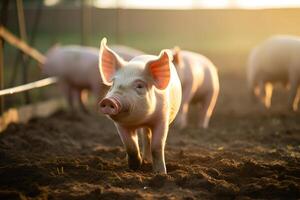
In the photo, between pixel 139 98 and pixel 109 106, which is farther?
pixel 139 98

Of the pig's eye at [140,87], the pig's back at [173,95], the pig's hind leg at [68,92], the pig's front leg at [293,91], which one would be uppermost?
the pig's eye at [140,87]

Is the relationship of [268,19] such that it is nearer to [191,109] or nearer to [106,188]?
[191,109]

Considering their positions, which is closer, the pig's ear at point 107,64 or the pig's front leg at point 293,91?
the pig's ear at point 107,64

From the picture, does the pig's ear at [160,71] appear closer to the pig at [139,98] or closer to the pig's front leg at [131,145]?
the pig at [139,98]

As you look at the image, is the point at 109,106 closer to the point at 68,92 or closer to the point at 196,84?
the point at 196,84

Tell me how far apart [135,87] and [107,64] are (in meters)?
0.63

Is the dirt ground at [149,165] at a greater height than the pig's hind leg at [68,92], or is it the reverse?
the dirt ground at [149,165]

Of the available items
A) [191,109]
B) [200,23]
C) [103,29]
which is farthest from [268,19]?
[191,109]

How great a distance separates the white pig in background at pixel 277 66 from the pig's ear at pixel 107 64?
221 inches

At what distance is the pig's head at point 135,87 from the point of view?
4.98 metres

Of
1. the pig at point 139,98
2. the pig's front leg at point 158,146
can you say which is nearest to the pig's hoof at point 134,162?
the pig at point 139,98

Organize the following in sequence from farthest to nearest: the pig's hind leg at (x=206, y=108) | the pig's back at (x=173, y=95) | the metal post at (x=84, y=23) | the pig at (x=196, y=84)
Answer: the metal post at (x=84, y=23)
the pig's hind leg at (x=206, y=108)
the pig at (x=196, y=84)
the pig's back at (x=173, y=95)

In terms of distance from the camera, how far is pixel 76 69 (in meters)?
11.9

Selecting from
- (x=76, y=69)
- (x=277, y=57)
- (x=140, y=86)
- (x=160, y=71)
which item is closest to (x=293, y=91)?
(x=277, y=57)
